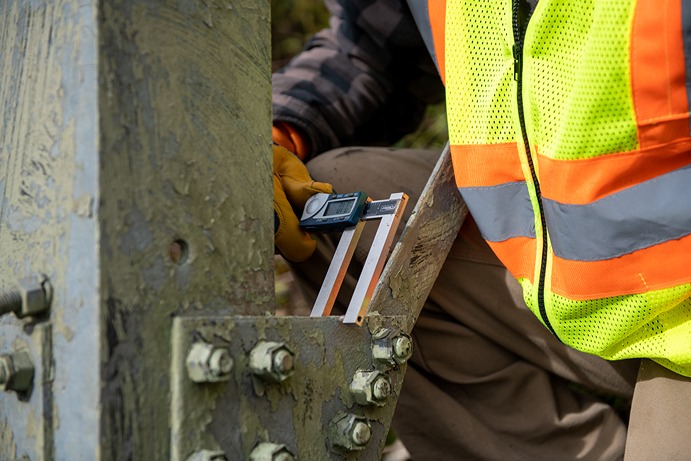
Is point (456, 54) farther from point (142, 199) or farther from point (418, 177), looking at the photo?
point (142, 199)

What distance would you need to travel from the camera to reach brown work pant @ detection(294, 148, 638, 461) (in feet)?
4.07

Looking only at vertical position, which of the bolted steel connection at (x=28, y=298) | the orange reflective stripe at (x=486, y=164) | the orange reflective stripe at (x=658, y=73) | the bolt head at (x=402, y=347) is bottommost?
A: the bolt head at (x=402, y=347)

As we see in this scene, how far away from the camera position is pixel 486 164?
1064 mm

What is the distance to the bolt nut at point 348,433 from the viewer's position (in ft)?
2.93

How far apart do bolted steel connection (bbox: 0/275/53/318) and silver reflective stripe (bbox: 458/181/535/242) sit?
0.60 m

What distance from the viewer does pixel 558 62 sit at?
3.11ft

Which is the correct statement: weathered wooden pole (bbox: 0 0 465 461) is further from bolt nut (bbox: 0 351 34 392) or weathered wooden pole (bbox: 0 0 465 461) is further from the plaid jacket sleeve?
the plaid jacket sleeve

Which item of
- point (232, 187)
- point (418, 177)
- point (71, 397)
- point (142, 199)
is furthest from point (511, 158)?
point (71, 397)

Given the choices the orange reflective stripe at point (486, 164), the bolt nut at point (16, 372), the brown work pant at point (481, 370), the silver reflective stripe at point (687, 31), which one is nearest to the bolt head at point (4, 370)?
the bolt nut at point (16, 372)

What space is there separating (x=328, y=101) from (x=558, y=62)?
2.12ft

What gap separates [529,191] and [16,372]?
2.17ft

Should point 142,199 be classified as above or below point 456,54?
below

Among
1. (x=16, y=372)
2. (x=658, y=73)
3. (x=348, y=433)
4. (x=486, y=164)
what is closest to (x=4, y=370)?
(x=16, y=372)

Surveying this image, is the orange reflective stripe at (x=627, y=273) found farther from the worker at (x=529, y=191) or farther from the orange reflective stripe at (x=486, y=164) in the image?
the orange reflective stripe at (x=486, y=164)
